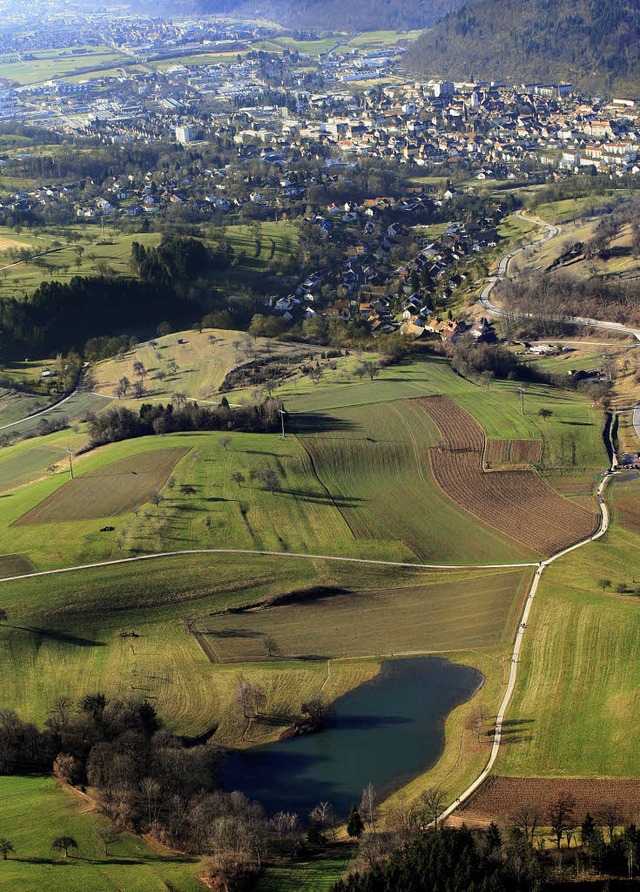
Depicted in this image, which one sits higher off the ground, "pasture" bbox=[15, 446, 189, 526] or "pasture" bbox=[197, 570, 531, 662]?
"pasture" bbox=[15, 446, 189, 526]

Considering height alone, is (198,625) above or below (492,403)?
below

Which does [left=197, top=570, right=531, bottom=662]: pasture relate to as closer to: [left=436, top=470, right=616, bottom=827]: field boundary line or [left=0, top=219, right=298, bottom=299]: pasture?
[left=436, top=470, right=616, bottom=827]: field boundary line

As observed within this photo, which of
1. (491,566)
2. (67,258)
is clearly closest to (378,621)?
(491,566)

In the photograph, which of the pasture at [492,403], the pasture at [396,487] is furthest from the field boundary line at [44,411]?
the pasture at [396,487]

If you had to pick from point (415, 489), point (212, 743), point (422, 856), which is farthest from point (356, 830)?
point (415, 489)

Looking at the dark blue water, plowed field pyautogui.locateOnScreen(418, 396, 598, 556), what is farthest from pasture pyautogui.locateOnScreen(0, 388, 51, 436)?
the dark blue water

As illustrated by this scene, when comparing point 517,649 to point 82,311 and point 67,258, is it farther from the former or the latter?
point 67,258

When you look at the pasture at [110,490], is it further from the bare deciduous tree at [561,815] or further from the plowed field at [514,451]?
the bare deciduous tree at [561,815]

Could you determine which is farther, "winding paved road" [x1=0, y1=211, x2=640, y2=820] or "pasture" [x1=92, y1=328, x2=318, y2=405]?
"pasture" [x1=92, y1=328, x2=318, y2=405]
